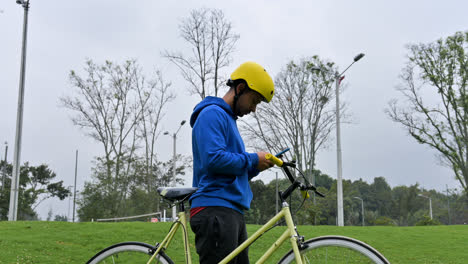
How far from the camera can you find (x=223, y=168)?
2543mm

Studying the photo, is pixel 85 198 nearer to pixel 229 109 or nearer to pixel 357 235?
pixel 357 235

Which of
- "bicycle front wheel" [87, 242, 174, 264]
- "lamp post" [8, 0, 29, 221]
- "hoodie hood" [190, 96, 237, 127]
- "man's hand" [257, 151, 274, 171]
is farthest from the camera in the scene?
"lamp post" [8, 0, 29, 221]

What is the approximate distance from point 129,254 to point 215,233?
0.78 m

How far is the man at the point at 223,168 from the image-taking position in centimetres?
257

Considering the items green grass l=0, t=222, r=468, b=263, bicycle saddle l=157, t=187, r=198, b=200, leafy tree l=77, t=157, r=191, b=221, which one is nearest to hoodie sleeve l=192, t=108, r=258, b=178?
bicycle saddle l=157, t=187, r=198, b=200

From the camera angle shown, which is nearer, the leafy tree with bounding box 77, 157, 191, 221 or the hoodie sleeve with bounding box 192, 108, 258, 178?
the hoodie sleeve with bounding box 192, 108, 258, 178

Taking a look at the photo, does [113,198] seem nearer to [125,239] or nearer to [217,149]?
[125,239]

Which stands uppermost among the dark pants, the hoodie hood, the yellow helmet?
the yellow helmet

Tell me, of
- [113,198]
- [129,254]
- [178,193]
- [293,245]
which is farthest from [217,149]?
[113,198]

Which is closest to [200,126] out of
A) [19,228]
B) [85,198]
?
[19,228]

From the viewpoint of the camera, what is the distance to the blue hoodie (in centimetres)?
255

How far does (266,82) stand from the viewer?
9.27 ft

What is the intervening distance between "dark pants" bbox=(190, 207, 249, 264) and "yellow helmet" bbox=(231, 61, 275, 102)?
782 millimetres

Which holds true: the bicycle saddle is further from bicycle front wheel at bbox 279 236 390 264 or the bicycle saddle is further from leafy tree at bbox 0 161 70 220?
leafy tree at bbox 0 161 70 220
